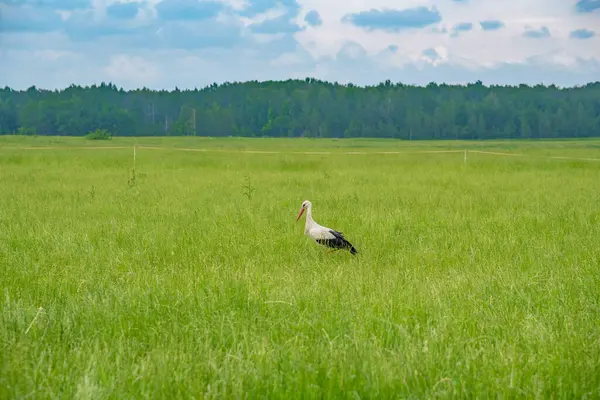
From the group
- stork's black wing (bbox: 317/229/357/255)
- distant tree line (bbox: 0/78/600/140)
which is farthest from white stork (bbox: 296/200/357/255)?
distant tree line (bbox: 0/78/600/140)

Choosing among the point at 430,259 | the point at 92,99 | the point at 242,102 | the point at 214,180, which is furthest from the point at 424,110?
the point at 430,259

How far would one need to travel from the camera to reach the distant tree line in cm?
14075

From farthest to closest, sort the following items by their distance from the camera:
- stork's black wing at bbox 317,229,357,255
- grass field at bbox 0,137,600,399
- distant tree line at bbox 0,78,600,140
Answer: distant tree line at bbox 0,78,600,140 < stork's black wing at bbox 317,229,357,255 < grass field at bbox 0,137,600,399

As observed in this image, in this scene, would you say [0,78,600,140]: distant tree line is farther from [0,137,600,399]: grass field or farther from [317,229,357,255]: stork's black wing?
[317,229,357,255]: stork's black wing

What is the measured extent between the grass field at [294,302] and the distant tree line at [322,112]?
131270 mm

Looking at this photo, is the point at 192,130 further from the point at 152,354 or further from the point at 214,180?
the point at 152,354

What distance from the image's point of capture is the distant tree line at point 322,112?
5541 inches

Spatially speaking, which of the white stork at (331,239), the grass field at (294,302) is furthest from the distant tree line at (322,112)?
the white stork at (331,239)

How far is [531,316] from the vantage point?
5195 millimetres

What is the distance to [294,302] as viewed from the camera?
18.6 ft

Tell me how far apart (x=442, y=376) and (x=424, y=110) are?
160 m

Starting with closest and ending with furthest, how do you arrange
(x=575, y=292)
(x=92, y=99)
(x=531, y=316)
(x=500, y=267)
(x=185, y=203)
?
(x=531, y=316), (x=575, y=292), (x=500, y=267), (x=185, y=203), (x=92, y=99)

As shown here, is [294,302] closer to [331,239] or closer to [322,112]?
[331,239]

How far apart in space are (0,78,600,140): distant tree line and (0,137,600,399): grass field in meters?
131
